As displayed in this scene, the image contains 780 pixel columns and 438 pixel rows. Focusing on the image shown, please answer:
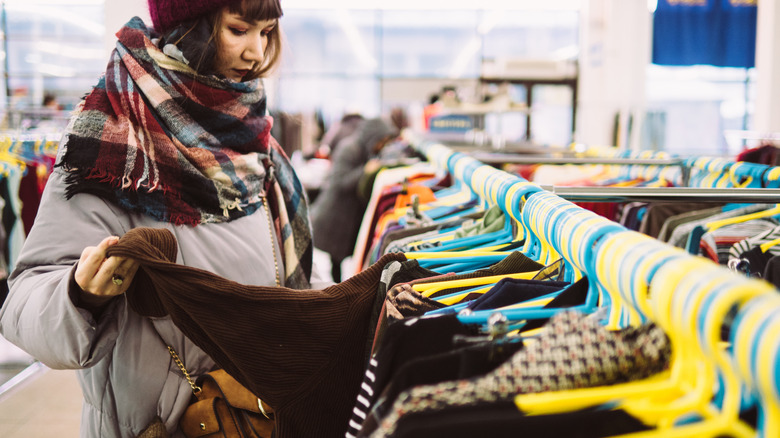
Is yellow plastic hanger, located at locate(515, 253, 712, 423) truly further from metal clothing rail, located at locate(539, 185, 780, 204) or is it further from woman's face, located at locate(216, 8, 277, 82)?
woman's face, located at locate(216, 8, 277, 82)

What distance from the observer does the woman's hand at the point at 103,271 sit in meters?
0.90

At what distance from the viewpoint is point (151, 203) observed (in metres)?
1.20

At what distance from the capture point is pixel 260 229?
1.42 metres

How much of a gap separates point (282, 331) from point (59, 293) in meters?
0.39

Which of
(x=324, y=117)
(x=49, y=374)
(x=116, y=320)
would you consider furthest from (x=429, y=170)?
(x=324, y=117)

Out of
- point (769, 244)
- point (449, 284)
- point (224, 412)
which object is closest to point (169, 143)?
point (224, 412)

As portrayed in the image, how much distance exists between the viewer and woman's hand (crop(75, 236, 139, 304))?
90 cm

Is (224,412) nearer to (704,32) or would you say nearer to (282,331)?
(282,331)

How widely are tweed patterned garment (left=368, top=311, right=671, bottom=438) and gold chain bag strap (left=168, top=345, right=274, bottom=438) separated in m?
0.56

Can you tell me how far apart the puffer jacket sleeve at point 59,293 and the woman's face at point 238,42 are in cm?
41

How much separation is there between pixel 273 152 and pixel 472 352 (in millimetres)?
1086

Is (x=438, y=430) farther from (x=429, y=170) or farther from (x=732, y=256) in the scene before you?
(x=429, y=170)

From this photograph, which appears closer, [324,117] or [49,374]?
[49,374]

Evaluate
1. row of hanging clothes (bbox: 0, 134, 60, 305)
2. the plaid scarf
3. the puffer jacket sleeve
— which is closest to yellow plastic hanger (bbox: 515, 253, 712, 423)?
the puffer jacket sleeve
